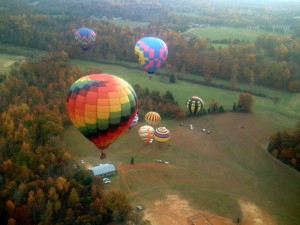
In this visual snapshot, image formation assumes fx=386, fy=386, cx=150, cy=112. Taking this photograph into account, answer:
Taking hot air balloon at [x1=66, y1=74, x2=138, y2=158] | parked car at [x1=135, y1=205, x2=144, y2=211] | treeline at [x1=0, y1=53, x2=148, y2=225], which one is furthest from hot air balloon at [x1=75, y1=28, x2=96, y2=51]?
parked car at [x1=135, y1=205, x2=144, y2=211]

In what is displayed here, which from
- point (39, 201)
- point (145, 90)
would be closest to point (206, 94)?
point (145, 90)

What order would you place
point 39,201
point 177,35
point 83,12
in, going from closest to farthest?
Answer: point 39,201 < point 177,35 < point 83,12

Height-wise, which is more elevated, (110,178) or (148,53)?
(148,53)

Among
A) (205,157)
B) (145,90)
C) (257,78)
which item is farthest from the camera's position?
(257,78)

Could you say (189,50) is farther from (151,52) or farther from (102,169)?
(102,169)

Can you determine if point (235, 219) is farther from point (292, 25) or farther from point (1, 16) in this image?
point (292, 25)

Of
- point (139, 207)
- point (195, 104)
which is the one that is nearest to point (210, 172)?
point (139, 207)
